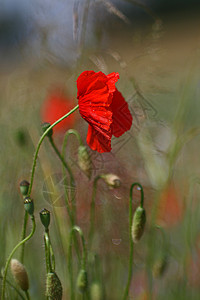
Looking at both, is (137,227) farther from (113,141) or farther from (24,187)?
(113,141)

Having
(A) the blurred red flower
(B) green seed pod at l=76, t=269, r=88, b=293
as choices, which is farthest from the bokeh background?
(B) green seed pod at l=76, t=269, r=88, b=293

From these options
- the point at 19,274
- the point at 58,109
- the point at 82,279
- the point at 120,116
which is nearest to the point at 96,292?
the point at 82,279

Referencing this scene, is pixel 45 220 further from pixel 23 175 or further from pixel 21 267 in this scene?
pixel 23 175

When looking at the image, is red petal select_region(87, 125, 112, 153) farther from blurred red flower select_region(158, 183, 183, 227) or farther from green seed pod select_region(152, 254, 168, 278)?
blurred red flower select_region(158, 183, 183, 227)

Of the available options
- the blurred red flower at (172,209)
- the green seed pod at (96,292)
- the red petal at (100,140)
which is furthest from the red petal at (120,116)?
the blurred red flower at (172,209)

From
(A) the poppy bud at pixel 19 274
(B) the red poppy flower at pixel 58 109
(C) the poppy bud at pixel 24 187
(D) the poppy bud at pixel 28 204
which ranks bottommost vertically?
(A) the poppy bud at pixel 19 274

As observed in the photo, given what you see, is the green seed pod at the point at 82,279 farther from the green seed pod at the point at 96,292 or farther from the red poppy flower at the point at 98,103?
the red poppy flower at the point at 98,103
